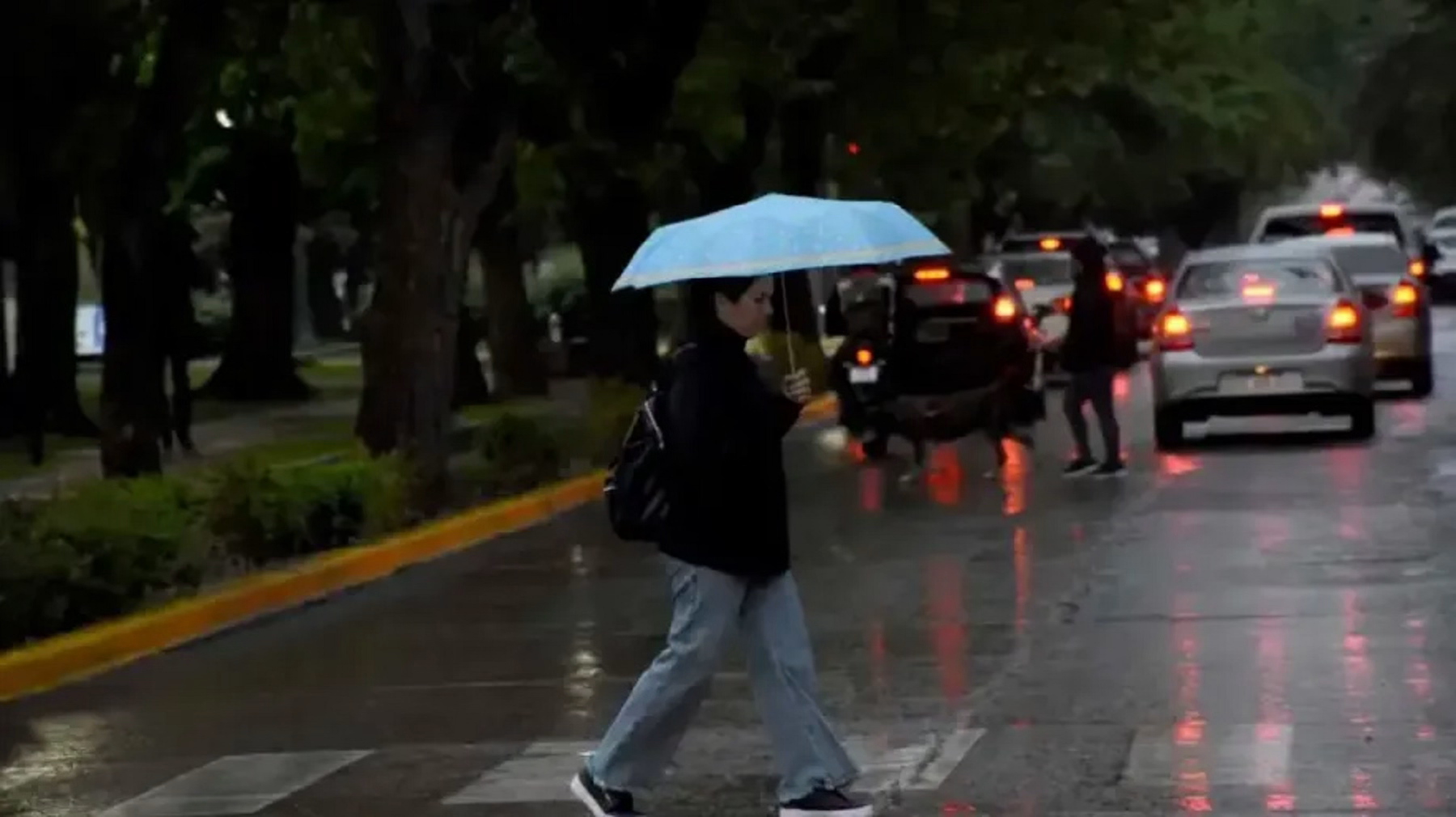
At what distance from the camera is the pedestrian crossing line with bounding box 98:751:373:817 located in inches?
392

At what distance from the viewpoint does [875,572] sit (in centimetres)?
1611

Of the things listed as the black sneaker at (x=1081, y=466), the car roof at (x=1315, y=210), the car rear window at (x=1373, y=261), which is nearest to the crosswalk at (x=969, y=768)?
the black sneaker at (x=1081, y=466)

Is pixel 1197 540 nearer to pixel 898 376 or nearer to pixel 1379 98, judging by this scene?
pixel 898 376

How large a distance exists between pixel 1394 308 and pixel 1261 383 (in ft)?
20.0

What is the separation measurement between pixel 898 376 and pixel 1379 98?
38.6 metres

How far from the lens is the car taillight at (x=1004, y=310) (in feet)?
80.0

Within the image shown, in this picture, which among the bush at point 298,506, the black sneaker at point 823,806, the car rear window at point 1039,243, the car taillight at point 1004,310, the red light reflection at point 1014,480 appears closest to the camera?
the black sneaker at point 823,806

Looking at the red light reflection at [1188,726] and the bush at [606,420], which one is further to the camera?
the bush at [606,420]

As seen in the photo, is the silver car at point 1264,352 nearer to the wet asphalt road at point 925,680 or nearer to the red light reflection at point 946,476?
the red light reflection at point 946,476

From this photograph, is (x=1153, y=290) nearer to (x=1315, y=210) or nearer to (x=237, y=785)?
(x=1315, y=210)

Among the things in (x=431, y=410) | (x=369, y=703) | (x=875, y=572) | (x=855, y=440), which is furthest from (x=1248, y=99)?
(x=369, y=703)

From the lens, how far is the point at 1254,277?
24.0 m

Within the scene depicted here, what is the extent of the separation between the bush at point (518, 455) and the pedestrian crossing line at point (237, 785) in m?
11.2

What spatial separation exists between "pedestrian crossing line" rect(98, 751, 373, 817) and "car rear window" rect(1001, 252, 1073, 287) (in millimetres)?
28583
